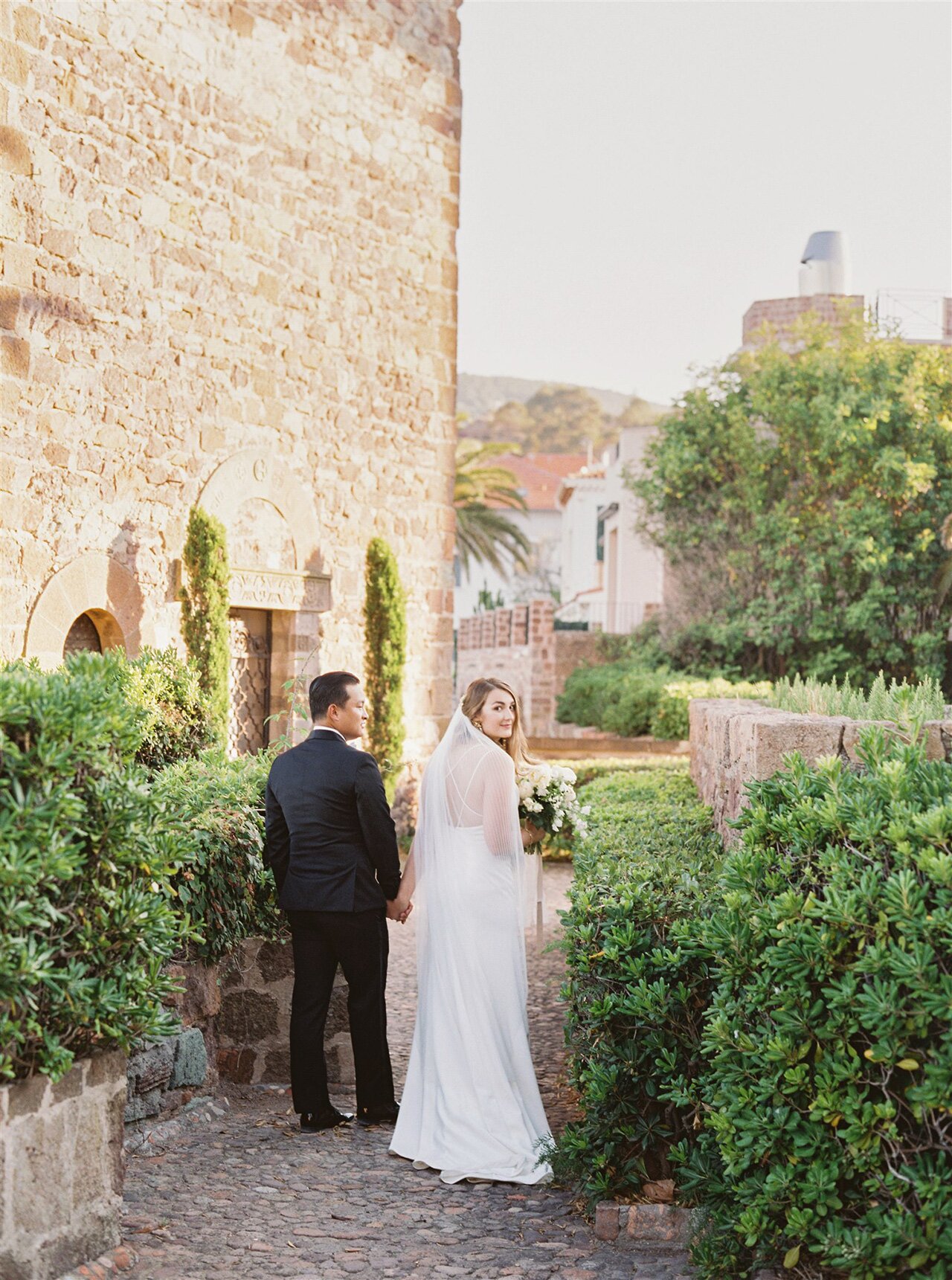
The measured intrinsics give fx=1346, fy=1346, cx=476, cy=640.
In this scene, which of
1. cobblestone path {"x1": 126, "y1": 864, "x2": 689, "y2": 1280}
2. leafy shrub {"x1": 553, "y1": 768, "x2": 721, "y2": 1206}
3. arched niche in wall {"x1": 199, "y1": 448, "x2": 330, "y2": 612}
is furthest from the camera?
arched niche in wall {"x1": 199, "y1": 448, "x2": 330, "y2": 612}

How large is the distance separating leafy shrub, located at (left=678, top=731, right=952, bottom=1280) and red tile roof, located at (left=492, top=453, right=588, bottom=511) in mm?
50956

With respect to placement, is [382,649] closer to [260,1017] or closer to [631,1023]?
[260,1017]

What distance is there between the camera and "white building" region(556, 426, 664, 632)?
31.9 meters

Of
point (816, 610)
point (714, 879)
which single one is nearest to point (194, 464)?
point (714, 879)

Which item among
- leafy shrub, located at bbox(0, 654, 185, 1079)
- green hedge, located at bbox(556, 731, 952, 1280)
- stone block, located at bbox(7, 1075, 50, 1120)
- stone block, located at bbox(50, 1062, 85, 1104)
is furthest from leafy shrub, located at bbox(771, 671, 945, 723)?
stone block, located at bbox(7, 1075, 50, 1120)

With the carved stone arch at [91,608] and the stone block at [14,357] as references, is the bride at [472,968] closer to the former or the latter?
the carved stone arch at [91,608]

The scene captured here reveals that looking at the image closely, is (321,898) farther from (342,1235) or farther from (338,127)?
(338,127)

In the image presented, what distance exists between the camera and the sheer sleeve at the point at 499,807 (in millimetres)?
5340

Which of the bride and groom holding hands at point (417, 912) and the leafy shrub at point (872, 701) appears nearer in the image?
the bride and groom holding hands at point (417, 912)

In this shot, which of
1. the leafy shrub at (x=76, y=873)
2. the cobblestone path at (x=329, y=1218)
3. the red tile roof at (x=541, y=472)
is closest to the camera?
the leafy shrub at (x=76, y=873)

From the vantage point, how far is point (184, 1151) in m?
4.92

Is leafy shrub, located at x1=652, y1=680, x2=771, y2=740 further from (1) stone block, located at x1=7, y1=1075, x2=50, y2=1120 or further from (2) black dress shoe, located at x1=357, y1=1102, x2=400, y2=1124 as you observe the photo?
(1) stone block, located at x1=7, y1=1075, x2=50, y2=1120

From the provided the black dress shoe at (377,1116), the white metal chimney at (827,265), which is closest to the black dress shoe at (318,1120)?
the black dress shoe at (377,1116)

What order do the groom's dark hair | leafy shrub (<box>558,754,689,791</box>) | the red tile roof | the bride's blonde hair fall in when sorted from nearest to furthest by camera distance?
the groom's dark hair < the bride's blonde hair < leafy shrub (<box>558,754,689,791</box>) < the red tile roof
